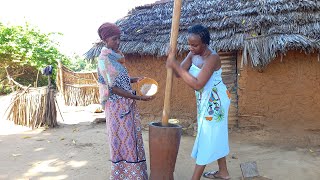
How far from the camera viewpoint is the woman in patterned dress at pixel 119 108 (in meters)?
2.71

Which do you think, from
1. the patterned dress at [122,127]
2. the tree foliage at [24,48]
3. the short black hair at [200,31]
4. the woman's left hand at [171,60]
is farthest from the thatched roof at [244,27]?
the tree foliage at [24,48]

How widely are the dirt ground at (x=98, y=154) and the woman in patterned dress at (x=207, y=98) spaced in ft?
2.53

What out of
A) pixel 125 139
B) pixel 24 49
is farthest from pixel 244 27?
pixel 24 49

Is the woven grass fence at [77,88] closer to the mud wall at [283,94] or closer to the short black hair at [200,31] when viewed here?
the mud wall at [283,94]

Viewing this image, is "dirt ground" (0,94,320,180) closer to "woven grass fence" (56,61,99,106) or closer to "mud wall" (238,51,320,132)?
"mud wall" (238,51,320,132)

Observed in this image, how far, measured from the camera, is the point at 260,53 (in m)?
4.75

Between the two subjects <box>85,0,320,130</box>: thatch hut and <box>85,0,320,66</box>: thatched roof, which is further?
<box>85,0,320,130</box>: thatch hut

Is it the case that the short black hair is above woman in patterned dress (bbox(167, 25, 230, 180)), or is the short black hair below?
above

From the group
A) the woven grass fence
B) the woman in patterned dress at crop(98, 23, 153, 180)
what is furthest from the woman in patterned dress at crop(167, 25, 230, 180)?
the woven grass fence

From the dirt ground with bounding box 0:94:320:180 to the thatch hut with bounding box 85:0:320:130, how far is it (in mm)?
344

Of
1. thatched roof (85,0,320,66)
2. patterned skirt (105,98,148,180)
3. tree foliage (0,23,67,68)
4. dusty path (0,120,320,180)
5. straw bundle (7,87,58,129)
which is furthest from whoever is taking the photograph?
tree foliage (0,23,67,68)

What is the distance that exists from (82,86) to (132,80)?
788 cm

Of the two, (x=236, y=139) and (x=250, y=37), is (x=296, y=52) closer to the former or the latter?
(x=250, y=37)

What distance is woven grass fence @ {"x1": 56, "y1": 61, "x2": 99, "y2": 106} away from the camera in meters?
10.6
